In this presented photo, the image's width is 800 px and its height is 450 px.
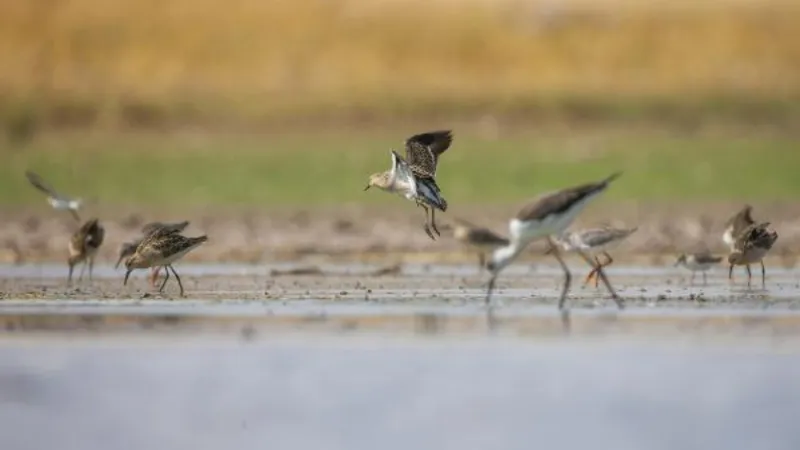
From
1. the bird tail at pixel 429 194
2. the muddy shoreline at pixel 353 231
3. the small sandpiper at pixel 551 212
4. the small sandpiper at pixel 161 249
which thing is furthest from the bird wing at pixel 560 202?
the muddy shoreline at pixel 353 231

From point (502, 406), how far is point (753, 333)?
3.17 m

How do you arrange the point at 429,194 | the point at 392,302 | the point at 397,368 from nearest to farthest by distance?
the point at 397,368, the point at 392,302, the point at 429,194

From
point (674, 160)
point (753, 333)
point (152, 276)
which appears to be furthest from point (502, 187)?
point (753, 333)

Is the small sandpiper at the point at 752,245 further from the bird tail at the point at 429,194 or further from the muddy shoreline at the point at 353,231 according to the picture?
the bird tail at the point at 429,194

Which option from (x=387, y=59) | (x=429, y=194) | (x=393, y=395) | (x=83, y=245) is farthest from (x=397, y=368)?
(x=387, y=59)

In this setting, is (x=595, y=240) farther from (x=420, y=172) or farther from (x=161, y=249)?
(x=161, y=249)

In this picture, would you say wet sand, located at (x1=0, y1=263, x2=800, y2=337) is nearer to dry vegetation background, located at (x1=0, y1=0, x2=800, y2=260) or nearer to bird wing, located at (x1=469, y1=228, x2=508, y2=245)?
bird wing, located at (x1=469, y1=228, x2=508, y2=245)

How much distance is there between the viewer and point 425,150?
57.3 ft

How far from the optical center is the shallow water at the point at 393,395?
1156cm

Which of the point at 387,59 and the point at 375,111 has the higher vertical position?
the point at 387,59

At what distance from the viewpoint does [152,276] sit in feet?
62.6

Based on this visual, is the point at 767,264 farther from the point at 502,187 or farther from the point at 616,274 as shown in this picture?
the point at 502,187

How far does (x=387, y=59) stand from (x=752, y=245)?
2991 centimetres

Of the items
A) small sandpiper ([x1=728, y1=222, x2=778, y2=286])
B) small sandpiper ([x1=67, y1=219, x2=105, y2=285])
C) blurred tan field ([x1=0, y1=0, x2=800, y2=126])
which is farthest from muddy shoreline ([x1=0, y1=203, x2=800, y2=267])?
blurred tan field ([x1=0, y1=0, x2=800, y2=126])
